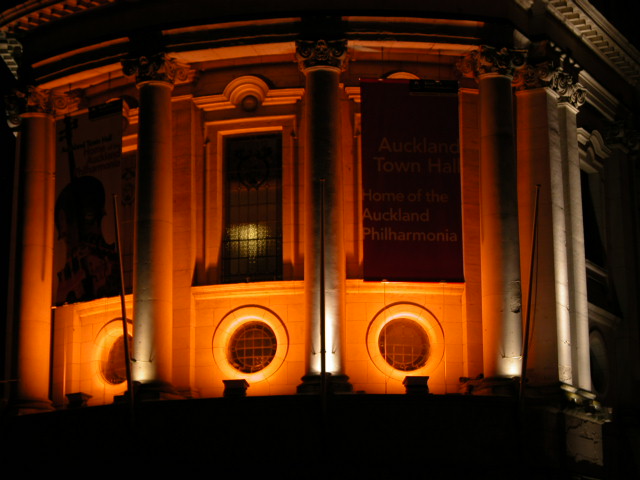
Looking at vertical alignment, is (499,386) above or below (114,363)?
below

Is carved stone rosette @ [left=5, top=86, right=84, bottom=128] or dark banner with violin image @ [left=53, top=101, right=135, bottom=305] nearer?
dark banner with violin image @ [left=53, top=101, right=135, bottom=305]

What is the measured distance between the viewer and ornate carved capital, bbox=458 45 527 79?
50.7 m

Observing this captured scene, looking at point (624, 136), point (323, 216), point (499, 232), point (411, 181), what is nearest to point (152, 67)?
point (323, 216)

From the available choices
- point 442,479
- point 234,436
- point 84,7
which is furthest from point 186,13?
point 442,479

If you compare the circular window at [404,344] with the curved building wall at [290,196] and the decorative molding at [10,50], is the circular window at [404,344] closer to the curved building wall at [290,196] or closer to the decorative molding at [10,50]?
the curved building wall at [290,196]

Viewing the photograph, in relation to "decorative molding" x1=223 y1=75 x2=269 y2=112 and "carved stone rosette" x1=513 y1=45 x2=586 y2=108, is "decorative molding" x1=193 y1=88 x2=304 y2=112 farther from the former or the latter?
"carved stone rosette" x1=513 y1=45 x2=586 y2=108

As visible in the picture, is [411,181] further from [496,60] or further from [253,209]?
[253,209]

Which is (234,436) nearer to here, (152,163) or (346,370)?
(346,370)

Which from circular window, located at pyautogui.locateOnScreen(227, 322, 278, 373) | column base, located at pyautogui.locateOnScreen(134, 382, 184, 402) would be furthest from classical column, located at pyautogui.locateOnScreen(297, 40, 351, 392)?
column base, located at pyautogui.locateOnScreen(134, 382, 184, 402)

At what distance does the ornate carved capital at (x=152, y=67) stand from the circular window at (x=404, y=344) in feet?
37.0

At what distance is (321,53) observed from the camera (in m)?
49.8

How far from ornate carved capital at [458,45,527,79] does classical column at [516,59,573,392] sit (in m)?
1.34

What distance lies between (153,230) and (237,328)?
467 cm

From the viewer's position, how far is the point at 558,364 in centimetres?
4922
